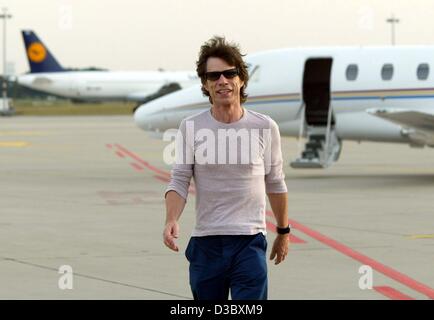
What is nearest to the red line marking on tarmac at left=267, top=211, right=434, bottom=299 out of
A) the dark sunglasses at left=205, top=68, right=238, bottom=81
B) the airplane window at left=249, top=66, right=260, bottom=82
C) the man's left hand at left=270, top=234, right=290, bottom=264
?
the man's left hand at left=270, top=234, right=290, bottom=264

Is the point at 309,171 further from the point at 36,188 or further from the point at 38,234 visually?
the point at 38,234

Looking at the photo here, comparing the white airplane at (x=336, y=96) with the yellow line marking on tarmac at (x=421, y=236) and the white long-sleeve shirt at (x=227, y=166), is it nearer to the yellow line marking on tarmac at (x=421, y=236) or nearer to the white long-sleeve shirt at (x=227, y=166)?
the yellow line marking on tarmac at (x=421, y=236)

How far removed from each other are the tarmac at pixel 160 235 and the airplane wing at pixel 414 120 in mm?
868

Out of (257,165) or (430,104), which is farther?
(430,104)

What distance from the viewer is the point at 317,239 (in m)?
12.4

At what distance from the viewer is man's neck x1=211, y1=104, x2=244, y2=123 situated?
20.0ft

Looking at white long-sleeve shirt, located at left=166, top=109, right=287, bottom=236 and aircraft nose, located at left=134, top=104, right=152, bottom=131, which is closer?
white long-sleeve shirt, located at left=166, top=109, right=287, bottom=236

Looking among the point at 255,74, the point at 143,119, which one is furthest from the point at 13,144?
the point at 255,74

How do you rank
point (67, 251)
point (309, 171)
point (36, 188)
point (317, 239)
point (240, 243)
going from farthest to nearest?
point (309, 171), point (36, 188), point (317, 239), point (67, 251), point (240, 243)

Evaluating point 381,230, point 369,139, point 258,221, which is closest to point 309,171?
point 369,139

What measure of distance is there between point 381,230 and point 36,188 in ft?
28.1

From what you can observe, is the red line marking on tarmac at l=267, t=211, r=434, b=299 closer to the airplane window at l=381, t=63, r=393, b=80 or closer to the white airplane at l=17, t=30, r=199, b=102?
the airplane window at l=381, t=63, r=393, b=80

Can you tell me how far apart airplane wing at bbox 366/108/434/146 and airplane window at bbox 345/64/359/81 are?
0.91 metres

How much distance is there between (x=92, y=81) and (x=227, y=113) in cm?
8862
